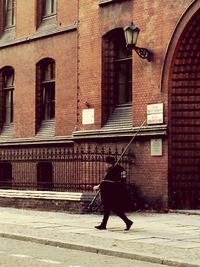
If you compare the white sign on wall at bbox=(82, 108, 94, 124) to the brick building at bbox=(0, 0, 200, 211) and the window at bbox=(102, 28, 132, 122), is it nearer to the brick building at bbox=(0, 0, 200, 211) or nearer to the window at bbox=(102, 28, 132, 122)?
the brick building at bbox=(0, 0, 200, 211)

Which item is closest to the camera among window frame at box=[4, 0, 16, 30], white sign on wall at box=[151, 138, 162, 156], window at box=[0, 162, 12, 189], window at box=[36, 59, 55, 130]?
white sign on wall at box=[151, 138, 162, 156]

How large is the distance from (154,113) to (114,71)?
299 cm

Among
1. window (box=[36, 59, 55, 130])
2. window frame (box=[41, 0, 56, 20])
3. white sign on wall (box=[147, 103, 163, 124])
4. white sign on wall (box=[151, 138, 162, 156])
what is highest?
window frame (box=[41, 0, 56, 20])

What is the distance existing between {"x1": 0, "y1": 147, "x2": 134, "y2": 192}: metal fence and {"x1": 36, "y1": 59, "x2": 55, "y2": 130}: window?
4.84 ft

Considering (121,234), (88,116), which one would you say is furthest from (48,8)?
(121,234)

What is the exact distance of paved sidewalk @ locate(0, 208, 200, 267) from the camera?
1133 cm

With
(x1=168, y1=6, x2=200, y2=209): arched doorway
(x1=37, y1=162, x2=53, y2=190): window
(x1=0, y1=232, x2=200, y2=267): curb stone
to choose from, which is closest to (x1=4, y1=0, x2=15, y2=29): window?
(x1=37, y1=162, x2=53, y2=190): window

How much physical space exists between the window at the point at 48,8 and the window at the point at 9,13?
2.09 m

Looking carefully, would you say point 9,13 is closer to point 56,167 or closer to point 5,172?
point 5,172

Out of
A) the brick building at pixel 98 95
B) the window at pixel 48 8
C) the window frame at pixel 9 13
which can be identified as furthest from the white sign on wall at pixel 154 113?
the window frame at pixel 9 13

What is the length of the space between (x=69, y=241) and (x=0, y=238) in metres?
1.92

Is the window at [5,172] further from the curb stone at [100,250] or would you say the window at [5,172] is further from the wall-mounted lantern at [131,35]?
the curb stone at [100,250]

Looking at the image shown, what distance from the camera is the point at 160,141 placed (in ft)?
64.0

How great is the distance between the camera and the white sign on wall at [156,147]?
1951 centimetres
